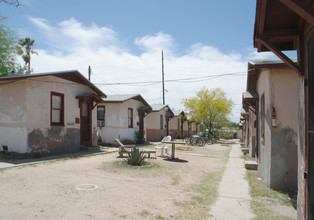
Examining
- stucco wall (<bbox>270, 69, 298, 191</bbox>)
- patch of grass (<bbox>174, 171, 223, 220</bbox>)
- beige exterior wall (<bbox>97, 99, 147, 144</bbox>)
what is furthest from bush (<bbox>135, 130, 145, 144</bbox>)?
stucco wall (<bbox>270, 69, 298, 191</bbox>)

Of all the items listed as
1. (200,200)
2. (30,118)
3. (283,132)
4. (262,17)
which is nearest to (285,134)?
(283,132)

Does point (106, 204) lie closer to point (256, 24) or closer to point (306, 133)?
point (306, 133)

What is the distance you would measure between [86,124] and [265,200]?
11115 mm

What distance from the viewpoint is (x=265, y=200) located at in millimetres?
5441

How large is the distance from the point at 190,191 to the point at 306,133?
3.31m

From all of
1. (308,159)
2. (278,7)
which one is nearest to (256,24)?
(278,7)

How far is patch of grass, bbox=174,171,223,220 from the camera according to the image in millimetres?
4380

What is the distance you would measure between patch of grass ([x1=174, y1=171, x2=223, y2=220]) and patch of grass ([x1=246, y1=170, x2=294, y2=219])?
2.92ft

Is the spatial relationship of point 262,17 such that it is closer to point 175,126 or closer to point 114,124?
point 114,124

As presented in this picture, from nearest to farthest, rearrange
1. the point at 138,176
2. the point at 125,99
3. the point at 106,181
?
the point at 106,181 → the point at 138,176 → the point at 125,99

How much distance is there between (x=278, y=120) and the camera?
6301mm

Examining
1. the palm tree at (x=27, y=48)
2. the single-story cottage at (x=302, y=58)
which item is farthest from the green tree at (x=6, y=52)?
the single-story cottage at (x=302, y=58)

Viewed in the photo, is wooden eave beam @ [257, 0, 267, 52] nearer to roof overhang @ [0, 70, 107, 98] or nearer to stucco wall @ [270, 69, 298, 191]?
stucco wall @ [270, 69, 298, 191]

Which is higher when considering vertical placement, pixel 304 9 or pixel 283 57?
pixel 304 9
